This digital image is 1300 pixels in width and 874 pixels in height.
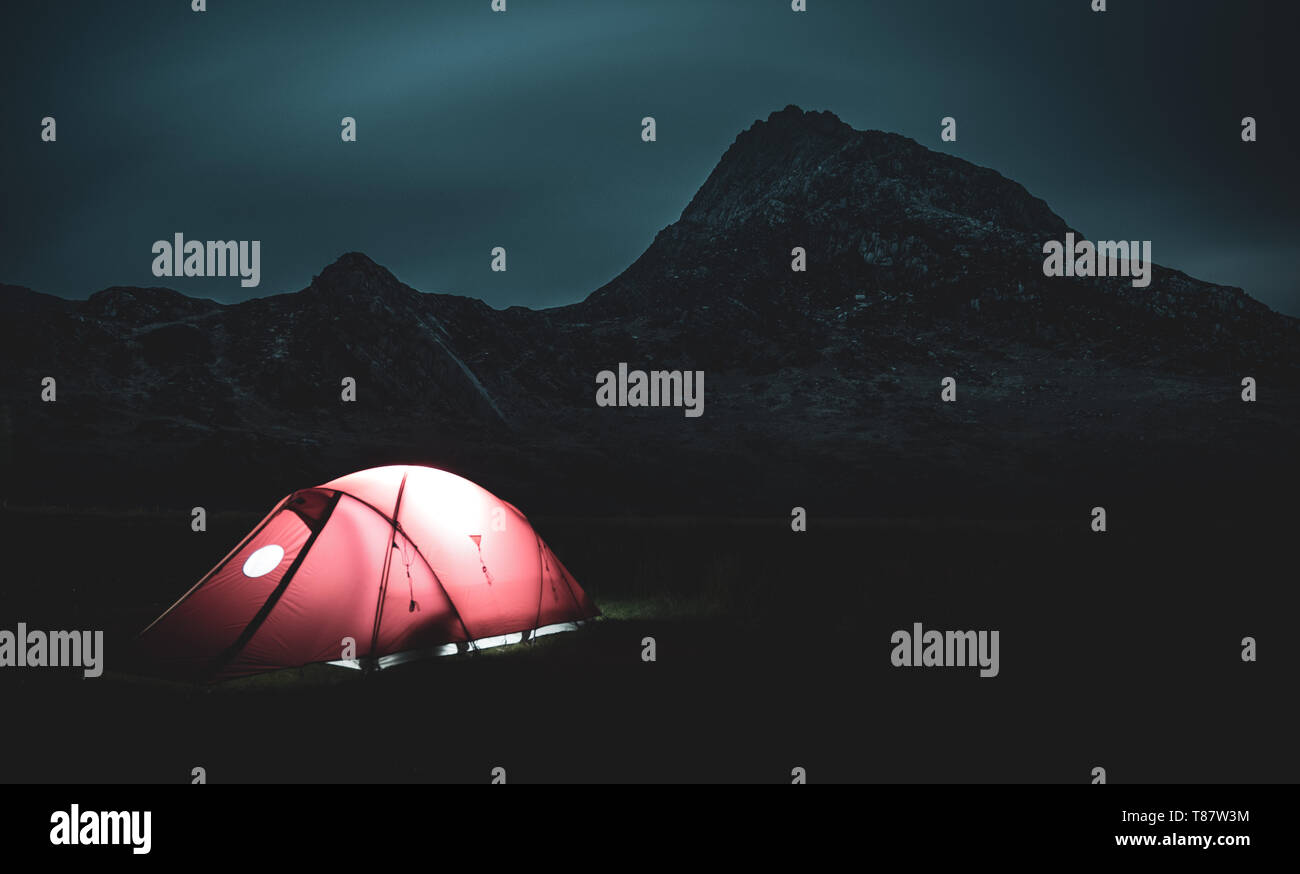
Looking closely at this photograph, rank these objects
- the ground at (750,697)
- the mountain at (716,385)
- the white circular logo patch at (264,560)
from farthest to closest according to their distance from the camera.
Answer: the mountain at (716,385), the white circular logo patch at (264,560), the ground at (750,697)

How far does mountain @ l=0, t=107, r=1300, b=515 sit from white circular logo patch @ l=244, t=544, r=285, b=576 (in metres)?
56.7

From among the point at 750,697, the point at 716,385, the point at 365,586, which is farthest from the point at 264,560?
the point at 716,385

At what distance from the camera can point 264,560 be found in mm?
11117

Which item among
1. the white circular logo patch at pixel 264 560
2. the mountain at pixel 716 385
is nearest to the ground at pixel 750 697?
the white circular logo patch at pixel 264 560

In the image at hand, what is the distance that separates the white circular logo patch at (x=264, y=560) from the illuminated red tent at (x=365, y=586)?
1 centimetres

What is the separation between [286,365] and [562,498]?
156ft

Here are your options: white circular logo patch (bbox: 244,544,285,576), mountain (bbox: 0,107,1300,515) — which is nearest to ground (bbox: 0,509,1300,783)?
white circular logo patch (bbox: 244,544,285,576)

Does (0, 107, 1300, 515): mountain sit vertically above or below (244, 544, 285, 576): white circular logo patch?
above

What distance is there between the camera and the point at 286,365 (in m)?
110

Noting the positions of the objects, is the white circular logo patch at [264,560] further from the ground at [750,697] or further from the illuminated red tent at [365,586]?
the ground at [750,697]

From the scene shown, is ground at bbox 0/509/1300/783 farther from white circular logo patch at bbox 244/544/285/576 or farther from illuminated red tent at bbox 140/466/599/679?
white circular logo patch at bbox 244/544/285/576

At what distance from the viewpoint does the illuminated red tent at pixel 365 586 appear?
10.6 meters

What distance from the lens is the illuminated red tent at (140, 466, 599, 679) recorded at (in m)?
10.6
